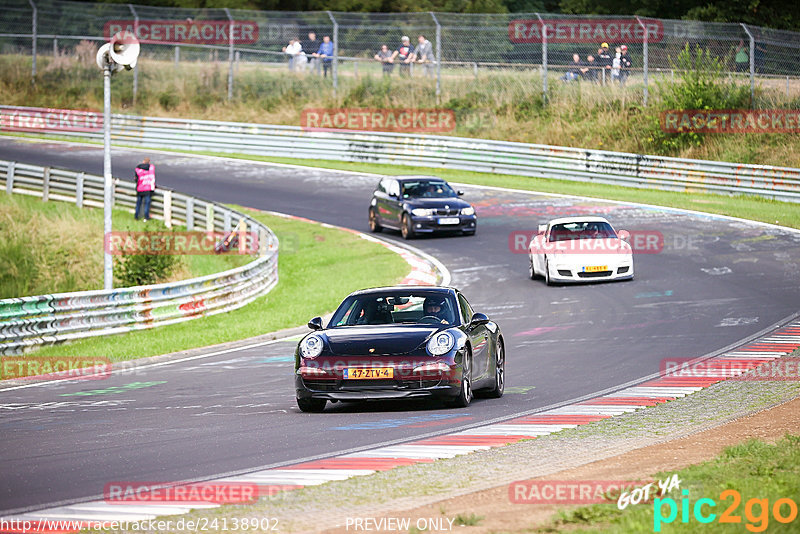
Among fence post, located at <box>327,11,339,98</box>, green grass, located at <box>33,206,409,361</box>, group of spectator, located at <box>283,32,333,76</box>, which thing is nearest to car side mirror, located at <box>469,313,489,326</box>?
green grass, located at <box>33,206,409,361</box>

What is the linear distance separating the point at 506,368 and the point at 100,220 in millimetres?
20773

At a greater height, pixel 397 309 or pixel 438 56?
pixel 438 56

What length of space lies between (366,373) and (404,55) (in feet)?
112

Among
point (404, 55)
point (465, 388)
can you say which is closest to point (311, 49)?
point (404, 55)

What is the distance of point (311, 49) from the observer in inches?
1806

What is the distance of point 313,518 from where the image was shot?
6.91 m

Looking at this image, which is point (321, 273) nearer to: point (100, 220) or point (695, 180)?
point (100, 220)

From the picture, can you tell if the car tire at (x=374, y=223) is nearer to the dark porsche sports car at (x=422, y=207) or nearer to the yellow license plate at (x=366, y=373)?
the dark porsche sports car at (x=422, y=207)

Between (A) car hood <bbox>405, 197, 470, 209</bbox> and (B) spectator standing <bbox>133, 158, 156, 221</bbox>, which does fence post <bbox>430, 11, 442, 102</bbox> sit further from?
(A) car hood <bbox>405, 197, 470, 209</bbox>

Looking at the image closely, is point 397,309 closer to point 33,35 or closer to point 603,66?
point 603,66

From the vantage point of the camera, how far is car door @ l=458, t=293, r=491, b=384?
486 inches

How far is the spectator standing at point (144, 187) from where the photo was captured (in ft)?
109

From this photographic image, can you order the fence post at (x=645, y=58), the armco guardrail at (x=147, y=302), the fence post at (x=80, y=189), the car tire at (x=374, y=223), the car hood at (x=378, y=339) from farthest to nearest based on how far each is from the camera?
A: 1. the fence post at (x=645, y=58)
2. the fence post at (x=80, y=189)
3. the car tire at (x=374, y=223)
4. the armco guardrail at (x=147, y=302)
5. the car hood at (x=378, y=339)

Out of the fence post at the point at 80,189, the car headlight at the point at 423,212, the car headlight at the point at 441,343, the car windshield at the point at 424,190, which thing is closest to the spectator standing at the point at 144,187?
the fence post at the point at 80,189
